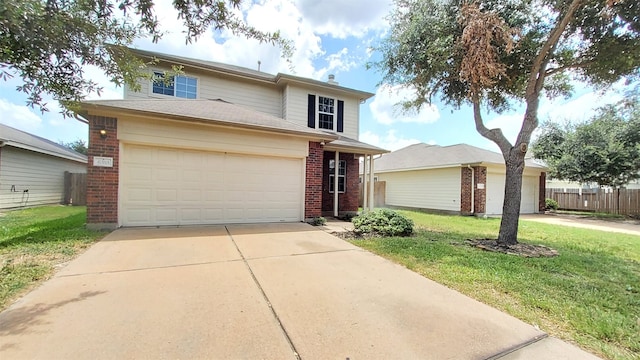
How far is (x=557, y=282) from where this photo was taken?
161 inches

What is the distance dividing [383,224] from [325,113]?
6.78 m

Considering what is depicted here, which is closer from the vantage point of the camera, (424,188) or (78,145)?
(424,188)

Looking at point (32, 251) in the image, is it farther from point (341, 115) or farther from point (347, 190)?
point (341, 115)

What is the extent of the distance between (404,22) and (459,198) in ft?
31.1

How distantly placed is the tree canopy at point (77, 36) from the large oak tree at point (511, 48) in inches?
175

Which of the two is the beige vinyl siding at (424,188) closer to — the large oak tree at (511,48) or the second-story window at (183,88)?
the large oak tree at (511,48)

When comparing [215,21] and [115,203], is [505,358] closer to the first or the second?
[215,21]

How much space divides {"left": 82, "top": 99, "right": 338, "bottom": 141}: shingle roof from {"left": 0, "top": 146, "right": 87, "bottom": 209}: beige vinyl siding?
7.84m

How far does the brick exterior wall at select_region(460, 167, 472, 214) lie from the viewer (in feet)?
45.2

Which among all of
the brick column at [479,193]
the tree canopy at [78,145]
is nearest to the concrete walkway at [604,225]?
the brick column at [479,193]

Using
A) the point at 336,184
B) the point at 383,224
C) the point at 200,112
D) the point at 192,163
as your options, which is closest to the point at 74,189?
the point at 192,163

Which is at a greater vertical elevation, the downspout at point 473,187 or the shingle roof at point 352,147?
the shingle roof at point 352,147

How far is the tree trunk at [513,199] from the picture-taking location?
6.66 m

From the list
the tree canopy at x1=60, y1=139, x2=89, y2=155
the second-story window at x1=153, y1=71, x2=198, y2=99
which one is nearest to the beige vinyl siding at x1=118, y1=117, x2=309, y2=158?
the second-story window at x1=153, y1=71, x2=198, y2=99
